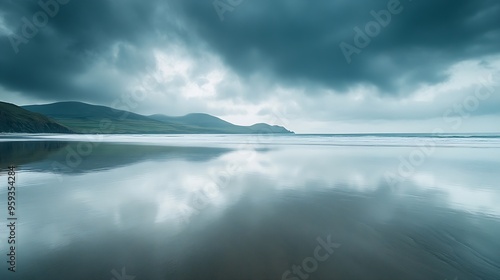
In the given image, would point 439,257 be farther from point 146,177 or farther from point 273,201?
point 146,177

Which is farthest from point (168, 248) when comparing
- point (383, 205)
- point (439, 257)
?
point (383, 205)

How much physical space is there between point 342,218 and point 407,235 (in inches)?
78.6

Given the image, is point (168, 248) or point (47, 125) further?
point (47, 125)

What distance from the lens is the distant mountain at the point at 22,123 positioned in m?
103

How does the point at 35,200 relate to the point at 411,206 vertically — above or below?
below

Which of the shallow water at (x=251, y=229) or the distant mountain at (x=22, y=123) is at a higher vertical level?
the distant mountain at (x=22, y=123)

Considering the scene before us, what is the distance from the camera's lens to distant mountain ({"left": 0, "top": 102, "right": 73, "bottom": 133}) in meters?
103

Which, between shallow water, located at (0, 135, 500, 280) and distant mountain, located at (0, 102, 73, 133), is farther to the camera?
distant mountain, located at (0, 102, 73, 133)

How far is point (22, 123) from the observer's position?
110 metres

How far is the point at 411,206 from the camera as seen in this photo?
9.42 metres

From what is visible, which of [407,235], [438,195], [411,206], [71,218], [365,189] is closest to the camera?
[407,235]

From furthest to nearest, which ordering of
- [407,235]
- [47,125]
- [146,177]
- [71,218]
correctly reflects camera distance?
[47,125] → [146,177] → [71,218] → [407,235]

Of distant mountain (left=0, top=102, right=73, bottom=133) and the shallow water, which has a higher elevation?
distant mountain (left=0, top=102, right=73, bottom=133)

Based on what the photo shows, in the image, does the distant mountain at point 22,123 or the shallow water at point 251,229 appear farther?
the distant mountain at point 22,123
